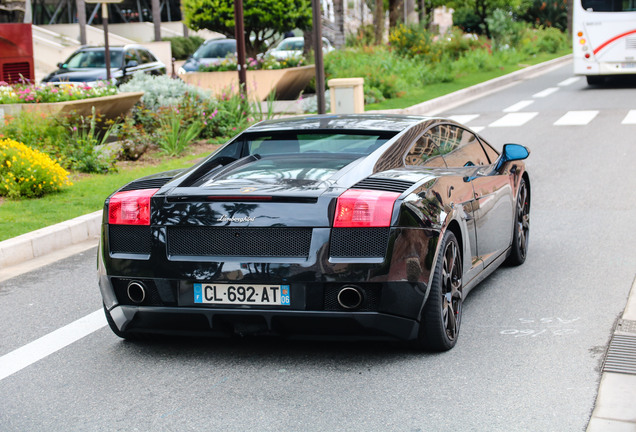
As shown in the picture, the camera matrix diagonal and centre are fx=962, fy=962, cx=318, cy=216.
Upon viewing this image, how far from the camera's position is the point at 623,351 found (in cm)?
527

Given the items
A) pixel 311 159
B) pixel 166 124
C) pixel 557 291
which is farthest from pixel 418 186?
pixel 166 124

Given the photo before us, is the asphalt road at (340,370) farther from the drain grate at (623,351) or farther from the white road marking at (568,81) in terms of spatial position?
the white road marking at (568,81)

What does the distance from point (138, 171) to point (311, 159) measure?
Answer: 769cm

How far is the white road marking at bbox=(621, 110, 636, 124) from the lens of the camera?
18.3 metres

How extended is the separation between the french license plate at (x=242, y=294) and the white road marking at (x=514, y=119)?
14.5 m

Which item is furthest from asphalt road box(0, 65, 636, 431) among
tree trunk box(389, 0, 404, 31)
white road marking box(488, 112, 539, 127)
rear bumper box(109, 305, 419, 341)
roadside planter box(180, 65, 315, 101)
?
tree trunk box(389, 0, 404, 31)

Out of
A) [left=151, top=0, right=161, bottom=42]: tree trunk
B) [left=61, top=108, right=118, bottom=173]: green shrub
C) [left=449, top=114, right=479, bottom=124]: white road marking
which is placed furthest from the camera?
[left=151, top=0, right=161, bottom=42]: tree trunk

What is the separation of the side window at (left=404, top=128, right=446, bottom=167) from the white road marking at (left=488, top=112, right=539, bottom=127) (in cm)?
1281

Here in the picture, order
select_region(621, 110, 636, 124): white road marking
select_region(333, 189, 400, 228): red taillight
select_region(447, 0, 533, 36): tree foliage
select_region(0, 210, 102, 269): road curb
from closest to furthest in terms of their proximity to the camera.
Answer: select_region(333, 189, 400, 228): red taillight < select_region(0, 210, 102, 269): road curb < select_region(621, 110, 636, 124): white road marking < select_region(447, 0, 533, 36): tree foliage

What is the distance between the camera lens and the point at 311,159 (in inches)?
224

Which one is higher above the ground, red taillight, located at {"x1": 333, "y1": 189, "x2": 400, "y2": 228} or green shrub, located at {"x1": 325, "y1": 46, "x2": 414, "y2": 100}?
red taillight, located at {"x1": 333, "y1": 189, "x2": 400, "y2": 228}

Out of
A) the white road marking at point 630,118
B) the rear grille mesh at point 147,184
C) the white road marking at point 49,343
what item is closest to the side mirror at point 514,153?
the rear grille mesh at point 147,184

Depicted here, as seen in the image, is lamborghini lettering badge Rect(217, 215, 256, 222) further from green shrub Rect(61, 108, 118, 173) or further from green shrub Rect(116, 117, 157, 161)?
green shrub Rect(116, 117, 157, 161)

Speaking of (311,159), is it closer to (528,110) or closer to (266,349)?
(266,349)
